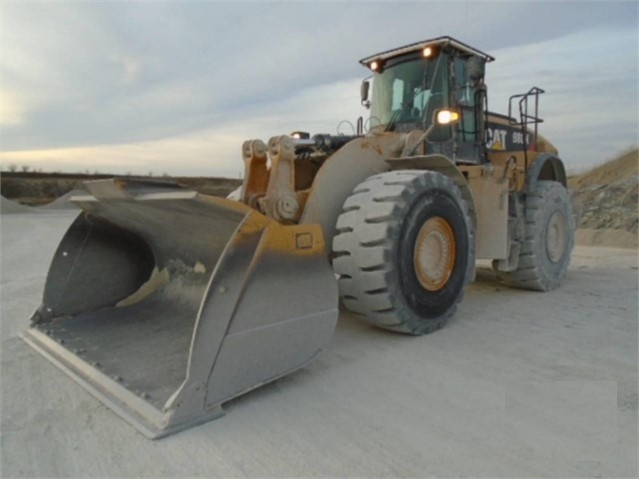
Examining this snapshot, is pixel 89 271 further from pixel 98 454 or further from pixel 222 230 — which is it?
pixel 98 454

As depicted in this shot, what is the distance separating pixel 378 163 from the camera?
416 cm

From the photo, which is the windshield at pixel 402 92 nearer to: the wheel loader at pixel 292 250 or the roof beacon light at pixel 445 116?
the wheel loader at pixel 292 250

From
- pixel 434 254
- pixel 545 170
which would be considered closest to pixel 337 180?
pixel 434 254

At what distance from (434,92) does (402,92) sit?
14.8 inches

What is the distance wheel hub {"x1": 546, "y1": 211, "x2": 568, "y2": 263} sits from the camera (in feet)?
19.6

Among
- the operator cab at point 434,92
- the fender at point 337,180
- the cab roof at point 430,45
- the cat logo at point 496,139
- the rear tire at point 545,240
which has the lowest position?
the rear tire at point 545,240

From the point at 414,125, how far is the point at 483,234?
4.26 feet

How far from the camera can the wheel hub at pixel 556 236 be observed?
5965mm

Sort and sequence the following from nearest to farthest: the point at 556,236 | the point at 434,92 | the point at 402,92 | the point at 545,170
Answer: the point at 434,92 < the point at 402,92 < the point at 556,236 < the point at 545,170

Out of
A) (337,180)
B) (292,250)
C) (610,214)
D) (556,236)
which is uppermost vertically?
(337,180)

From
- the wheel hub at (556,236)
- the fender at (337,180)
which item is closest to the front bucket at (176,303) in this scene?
the fender at (337,180)

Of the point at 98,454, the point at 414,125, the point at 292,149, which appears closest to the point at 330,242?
the point at 292,149

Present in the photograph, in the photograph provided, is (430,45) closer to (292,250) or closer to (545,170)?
(545,170)

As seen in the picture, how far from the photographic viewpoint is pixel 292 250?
277 centimetres
